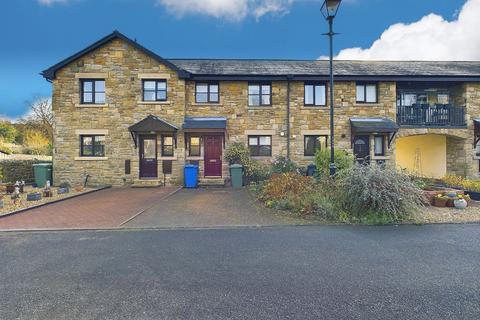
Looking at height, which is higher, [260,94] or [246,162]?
[260,94]

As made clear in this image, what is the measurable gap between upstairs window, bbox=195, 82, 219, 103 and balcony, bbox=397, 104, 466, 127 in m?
11.2

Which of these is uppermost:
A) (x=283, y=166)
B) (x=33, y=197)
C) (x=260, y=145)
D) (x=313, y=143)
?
(x=313, y=143)

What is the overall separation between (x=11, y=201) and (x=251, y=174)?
33.8 feet

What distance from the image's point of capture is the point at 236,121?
1501 cm

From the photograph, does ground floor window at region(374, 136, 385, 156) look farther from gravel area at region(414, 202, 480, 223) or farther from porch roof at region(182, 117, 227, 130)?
porch roof at region(182, 117, 227, 130)

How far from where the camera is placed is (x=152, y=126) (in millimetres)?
13680

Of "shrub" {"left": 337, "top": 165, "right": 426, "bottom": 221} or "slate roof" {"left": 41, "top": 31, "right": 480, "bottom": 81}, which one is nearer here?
"shrub" {"left": 337, "top": 165, "right": 426, "bottom": 221}

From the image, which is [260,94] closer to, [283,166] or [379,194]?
[283,166]

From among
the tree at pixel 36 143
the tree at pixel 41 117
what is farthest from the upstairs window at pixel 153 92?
the tree at pixel 41 117

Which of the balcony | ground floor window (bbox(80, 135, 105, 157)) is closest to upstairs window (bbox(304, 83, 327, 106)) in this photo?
the balcony

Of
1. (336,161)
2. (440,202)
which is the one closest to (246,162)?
(336,161)

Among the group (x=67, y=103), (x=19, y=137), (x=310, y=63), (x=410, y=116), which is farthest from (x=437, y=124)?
(x=19, y=137)

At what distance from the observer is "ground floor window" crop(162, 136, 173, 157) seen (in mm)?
14438

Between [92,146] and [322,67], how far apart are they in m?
14.8
